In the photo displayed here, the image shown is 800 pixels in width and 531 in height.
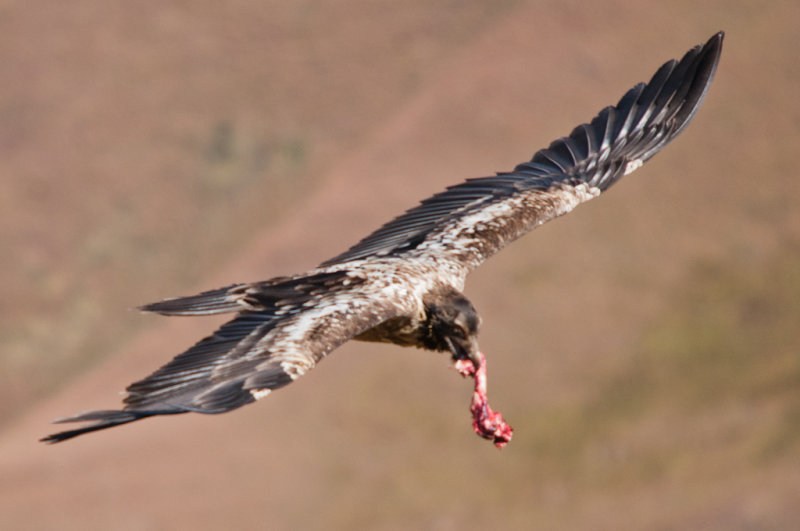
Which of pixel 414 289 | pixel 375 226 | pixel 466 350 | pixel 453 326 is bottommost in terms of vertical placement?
pixel 466 350

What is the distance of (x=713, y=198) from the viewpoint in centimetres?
3622

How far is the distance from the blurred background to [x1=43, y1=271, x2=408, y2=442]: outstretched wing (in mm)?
17183

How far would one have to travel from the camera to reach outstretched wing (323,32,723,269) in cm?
1438

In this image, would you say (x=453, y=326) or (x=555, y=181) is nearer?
(x=453, y=326)

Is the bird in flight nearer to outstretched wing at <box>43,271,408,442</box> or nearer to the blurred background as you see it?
outstretched wing at <box>43,271,408,442</box>

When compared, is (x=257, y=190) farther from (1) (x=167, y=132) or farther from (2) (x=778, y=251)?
(2) (x=778, y=251)

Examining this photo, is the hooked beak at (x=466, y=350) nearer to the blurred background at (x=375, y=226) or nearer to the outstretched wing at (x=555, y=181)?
the outstretched wing at (x=555, y=181)

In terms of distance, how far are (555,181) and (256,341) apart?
5039 mm

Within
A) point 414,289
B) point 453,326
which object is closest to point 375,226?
point 414,289

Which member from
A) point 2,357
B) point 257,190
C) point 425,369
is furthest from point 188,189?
point 425,369

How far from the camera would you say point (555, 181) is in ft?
49.7

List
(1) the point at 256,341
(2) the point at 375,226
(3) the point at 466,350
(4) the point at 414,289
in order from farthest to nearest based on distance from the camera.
→ (2) the point at 375,226 < (4) the point at 414,289 < (3) the point at 466,350 < (1) the point at 256,341

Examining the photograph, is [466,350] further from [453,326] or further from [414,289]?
[414,289]

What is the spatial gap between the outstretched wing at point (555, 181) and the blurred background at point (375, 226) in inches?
578
